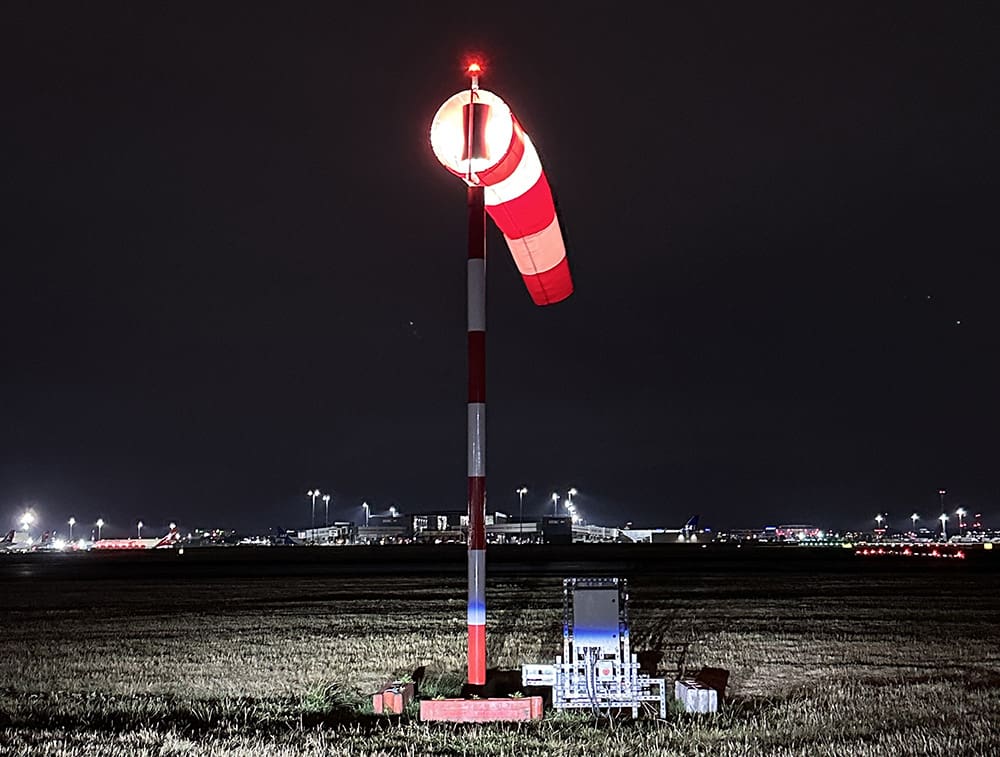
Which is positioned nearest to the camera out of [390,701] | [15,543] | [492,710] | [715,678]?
[492,710]

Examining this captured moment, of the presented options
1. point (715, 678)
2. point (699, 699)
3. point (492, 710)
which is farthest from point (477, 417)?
point (715, 678)

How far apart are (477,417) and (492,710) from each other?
367 centimetres

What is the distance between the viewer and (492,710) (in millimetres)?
12727

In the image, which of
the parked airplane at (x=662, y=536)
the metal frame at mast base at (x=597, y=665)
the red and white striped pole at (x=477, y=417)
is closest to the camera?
the metal frame at mast base at (x=597, y=665)

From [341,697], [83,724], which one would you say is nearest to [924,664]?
[341,697]

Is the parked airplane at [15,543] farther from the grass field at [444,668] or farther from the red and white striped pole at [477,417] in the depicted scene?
the red and white striped pole at [477,417]

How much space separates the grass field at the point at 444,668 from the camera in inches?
460

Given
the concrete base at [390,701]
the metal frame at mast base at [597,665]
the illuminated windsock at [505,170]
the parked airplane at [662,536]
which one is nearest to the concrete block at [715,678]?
the metal frame at mast base at [597,665]

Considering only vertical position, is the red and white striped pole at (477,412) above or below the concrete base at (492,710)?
above

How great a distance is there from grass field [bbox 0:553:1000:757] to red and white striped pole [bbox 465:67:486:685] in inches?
65.9

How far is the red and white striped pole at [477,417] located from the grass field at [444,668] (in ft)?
5.49

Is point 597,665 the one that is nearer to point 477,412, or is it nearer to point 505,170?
point 477,412

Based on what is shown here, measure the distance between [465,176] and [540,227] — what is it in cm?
150

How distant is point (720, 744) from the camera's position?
11.4 meters
